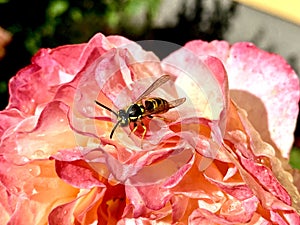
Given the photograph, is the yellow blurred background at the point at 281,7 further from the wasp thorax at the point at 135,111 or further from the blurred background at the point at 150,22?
the wasp thorax at the point at 135,111

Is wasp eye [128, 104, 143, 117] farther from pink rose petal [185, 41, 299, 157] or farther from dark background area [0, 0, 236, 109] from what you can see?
dark background area [0, 0, 236, 109]

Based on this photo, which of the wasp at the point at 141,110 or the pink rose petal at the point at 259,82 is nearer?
the wasp at the point at 141,110

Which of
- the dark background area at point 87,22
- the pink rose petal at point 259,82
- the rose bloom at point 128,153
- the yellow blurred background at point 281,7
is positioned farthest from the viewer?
the yellow blurred background at point 281,7

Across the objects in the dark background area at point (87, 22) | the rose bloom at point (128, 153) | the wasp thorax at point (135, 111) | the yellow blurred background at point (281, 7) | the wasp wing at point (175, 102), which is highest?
the wasp wing at point (175, 102)

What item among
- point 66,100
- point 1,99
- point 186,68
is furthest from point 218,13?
point 66,100

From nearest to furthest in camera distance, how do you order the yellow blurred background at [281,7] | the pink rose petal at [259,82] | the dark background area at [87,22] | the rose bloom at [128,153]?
the rose bloom at [128,153] < the pink rose petal at [259,82] < the dark background area at [87,22] < the yellow blurred background at [281,7]

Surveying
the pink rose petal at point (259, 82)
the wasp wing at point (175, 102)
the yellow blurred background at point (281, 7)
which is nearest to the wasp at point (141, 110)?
the wasp wing at point (175, 102)

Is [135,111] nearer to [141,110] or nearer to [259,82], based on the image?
[141,110]

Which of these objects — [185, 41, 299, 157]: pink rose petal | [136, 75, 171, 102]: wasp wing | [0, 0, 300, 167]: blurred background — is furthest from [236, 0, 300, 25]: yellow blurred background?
[136, 75, 171, 102]: wasp wing
